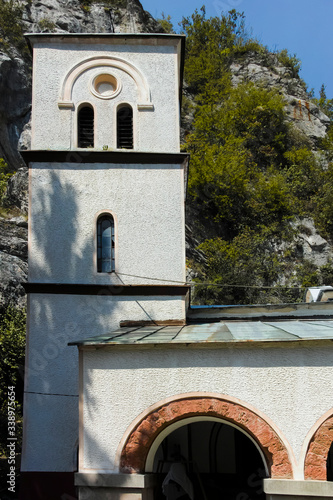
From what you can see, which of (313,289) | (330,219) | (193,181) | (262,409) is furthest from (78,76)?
(330,219)

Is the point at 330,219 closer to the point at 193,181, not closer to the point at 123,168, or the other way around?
the point at 193,181

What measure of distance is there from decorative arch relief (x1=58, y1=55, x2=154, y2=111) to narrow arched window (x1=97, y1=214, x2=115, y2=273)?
2.73 metres

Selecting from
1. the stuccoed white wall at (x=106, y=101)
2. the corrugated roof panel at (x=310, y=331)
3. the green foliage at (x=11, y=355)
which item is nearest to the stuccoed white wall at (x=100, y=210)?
the stuccoed white wall at (x=106, y=101)

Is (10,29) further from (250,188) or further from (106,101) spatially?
(106,101)

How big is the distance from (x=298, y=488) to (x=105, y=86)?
935cm

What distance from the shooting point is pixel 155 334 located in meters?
8.66

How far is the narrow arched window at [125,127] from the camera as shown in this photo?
11.8 metres

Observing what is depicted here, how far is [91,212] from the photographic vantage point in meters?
11.1

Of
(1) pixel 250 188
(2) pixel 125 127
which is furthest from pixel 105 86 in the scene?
(1) pixel 250 188

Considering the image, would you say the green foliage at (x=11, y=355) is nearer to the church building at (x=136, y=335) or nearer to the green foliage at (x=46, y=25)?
the church building at (x=136, y=335)

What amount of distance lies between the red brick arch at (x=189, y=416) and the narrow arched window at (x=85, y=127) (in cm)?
Result: 657

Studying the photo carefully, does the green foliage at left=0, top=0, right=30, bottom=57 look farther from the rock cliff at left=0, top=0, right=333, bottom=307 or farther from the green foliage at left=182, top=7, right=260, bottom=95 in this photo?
the green foliage at left=182, top=7, right=260, bottom=95

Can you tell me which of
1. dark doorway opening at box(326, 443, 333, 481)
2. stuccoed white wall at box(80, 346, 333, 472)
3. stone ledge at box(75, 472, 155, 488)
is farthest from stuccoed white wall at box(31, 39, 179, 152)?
dark doorway opening at box(326, 443, 333, 481)

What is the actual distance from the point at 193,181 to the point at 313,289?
12.5 metres
